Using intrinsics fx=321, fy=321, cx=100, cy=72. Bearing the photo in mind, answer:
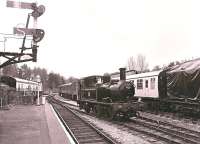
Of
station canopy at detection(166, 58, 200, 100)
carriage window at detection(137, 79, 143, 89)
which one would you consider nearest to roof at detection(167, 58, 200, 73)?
station canopy at detection(166, 58, 200, 100)

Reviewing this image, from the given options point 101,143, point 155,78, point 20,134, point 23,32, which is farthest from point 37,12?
point 155,78

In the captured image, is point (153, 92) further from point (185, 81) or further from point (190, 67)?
point (190, 67)

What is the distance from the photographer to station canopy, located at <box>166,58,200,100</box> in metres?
17.1

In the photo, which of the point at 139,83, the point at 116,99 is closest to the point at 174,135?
the point at 116,99

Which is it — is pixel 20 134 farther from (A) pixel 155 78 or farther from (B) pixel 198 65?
(A) pixel 155 78

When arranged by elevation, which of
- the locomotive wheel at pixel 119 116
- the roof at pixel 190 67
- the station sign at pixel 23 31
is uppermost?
the station sign at pixel 23 31

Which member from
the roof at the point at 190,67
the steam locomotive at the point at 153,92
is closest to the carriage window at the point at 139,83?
the steam locomotive at the point at 153,92

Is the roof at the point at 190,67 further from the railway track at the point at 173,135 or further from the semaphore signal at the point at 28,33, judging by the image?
the semaphore signal at the point at 28,33

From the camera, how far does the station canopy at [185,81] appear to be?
56.0 feet

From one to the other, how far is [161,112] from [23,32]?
12.9 meters

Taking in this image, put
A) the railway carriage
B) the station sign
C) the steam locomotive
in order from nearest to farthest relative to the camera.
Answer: the station sign < the steam locomotive < the railway carriage

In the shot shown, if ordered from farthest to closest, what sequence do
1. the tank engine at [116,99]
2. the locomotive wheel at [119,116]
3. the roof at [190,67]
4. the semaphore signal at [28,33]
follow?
the locomotive wheel at [119,116]
the tank engine at [116,99]
the roof at [190,67]
the semaphore signal at [28,33]

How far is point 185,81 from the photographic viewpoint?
18.2 m

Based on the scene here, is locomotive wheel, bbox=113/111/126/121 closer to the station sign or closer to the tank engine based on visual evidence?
the tank engine
